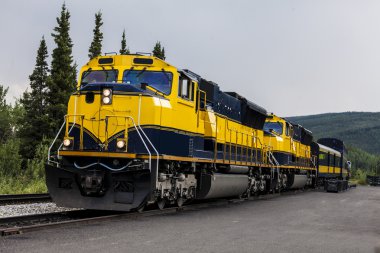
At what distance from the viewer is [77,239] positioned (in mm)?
8922

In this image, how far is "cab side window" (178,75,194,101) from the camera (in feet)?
47.7

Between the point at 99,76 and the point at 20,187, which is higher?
the point at 99,76

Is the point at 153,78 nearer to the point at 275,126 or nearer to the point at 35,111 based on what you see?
the point at 275,126

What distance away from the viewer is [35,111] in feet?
161

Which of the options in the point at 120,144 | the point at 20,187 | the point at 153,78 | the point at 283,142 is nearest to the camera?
the point at 120,144

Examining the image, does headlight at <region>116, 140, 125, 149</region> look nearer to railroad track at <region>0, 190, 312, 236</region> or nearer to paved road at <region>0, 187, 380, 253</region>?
railroad track at <region>0, 190, 312, 236</region>

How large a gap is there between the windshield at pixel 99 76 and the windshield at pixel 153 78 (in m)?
0.37

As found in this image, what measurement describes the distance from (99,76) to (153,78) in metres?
1.59

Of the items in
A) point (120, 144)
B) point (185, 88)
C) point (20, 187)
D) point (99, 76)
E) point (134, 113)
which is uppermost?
point (99, 76)

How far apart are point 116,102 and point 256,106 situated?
38.3 ft

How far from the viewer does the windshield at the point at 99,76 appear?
1407cm

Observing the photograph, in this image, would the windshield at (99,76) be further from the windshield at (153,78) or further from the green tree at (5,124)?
the green tree at (5,124)

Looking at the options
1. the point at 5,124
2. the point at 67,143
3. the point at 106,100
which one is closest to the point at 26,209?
the point at 67,143

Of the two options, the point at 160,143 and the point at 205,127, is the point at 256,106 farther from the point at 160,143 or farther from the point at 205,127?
the point at 160,143
